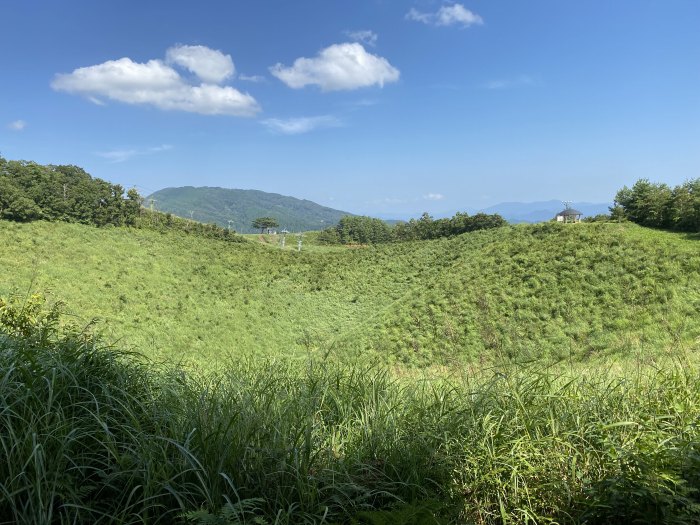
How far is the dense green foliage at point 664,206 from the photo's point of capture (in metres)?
18.6

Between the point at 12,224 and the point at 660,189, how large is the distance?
38.3 metres

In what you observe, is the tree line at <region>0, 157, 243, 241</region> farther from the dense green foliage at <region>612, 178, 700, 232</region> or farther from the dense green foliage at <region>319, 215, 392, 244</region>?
the dense green foliage at <region>612, 178, 700, 232</region>

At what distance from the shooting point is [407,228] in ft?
125

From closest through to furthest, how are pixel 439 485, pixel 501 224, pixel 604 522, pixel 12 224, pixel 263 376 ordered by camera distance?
pixel 604 522 < pixel 439 485 < pixel 263 376 < pixel 12 224 < pixel 501 224

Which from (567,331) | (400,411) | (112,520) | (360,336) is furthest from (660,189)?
(112,520)

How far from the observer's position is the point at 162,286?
22.9m

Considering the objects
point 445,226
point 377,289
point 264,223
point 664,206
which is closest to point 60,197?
point 377,289

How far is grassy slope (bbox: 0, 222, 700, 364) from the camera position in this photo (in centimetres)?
1511

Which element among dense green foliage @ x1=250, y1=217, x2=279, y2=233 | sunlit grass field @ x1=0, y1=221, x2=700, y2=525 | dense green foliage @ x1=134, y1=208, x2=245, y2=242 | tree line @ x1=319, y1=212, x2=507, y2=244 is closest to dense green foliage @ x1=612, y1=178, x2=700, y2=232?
tree line @ x1=319, y1=212, x2=507, y2=244

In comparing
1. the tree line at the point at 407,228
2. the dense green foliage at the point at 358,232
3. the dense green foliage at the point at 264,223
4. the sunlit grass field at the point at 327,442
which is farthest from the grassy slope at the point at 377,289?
the dense green foliage at the point at 264,223

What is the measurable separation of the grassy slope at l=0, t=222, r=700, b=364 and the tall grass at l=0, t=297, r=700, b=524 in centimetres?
917

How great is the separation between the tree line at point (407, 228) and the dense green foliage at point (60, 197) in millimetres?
23504

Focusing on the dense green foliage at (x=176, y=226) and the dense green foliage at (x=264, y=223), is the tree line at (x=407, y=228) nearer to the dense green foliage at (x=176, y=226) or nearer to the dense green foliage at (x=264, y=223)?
the dense green foliage at (x=176, y=226)

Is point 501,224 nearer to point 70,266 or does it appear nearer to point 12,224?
point 70,266
